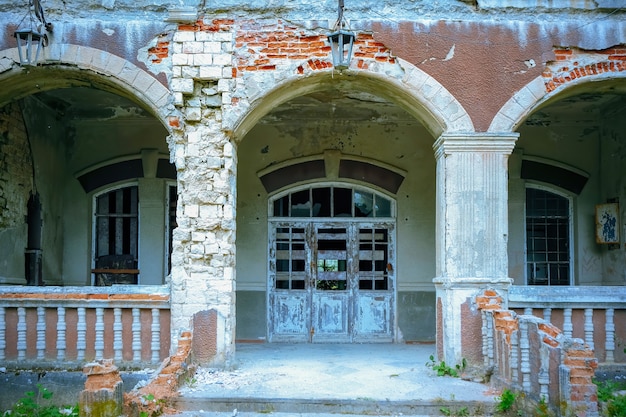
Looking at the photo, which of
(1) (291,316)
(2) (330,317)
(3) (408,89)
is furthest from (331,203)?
(3) (408,89)

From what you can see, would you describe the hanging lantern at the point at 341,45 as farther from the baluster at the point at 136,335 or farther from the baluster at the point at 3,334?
the baluster at the point at 3,334

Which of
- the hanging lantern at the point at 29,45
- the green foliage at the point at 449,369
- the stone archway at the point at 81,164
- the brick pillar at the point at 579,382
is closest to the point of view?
the brick pillar at the point at 579,382

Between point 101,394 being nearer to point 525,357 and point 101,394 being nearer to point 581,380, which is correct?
point 525,357

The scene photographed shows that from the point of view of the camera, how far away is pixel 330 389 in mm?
6566

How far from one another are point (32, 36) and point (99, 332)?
3497 millimetres

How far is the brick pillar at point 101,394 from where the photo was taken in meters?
5.60

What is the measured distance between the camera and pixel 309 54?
7516mm

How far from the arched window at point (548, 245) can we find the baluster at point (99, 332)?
719 centimetres

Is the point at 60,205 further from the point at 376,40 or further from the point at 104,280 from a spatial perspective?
the point at 376,40

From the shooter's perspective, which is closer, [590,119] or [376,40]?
[376,40]

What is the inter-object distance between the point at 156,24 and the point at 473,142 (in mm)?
4049

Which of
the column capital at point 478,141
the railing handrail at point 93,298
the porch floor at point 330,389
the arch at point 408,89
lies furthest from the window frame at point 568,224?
the railing handrail at point 93,298

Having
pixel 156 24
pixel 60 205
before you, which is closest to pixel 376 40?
pixel 156 24

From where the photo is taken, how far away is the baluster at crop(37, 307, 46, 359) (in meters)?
7.42
